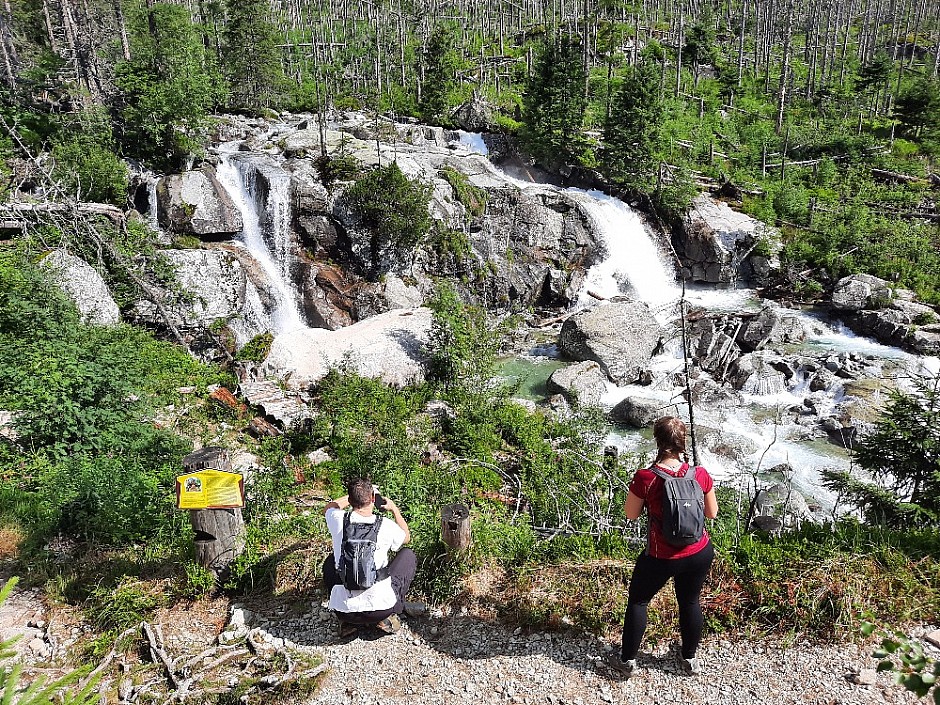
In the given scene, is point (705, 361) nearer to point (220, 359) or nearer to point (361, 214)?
point (361, 214)

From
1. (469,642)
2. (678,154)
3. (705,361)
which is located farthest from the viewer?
(678,154)

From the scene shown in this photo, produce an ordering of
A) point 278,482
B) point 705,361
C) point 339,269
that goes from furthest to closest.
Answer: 1. point 339,269
2. point 705,361
3. point 278,482

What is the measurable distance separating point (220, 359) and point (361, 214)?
28.1 feet

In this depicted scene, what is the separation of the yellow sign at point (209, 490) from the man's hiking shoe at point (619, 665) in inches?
144

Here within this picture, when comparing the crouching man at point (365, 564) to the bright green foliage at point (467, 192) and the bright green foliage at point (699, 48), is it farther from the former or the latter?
the bright green foliage at point (699, 48)

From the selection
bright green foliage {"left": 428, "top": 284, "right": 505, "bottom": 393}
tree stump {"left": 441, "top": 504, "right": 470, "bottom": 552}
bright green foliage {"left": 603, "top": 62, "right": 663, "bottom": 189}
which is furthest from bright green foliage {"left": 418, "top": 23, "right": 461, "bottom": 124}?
tree stump {"left": 441, "top": 504, "right": 470, "bottom": 552}

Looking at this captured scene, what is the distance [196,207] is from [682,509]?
71.4 feet

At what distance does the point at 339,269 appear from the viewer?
22.9 m

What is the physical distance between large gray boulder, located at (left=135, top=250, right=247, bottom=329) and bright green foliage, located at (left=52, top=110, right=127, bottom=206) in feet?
12.4

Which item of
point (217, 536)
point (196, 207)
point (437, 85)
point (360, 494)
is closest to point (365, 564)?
point (360, 494)

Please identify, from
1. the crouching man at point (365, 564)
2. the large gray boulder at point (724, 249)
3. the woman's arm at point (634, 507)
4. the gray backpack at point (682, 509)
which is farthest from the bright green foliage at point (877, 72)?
the crouching man at point (365, 564)

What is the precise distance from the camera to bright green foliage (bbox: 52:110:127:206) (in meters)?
19.5

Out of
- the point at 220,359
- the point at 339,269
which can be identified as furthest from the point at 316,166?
the point at 220,359

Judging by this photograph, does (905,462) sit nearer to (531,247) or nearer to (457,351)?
(457,351)
